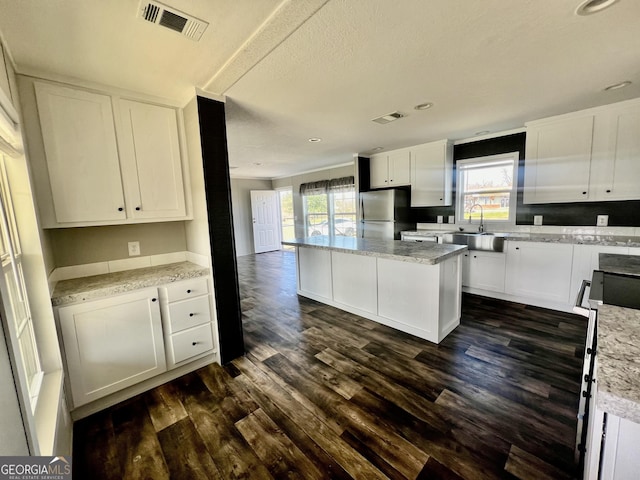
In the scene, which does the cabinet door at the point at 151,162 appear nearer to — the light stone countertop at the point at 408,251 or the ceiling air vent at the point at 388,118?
the light stone countertop at the point at 408,251

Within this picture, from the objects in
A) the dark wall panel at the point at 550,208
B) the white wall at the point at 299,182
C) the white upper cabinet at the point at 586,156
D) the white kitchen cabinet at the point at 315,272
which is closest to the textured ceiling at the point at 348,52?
the white upper cabinet at the point at 586,156

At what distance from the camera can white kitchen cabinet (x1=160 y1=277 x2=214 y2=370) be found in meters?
2.10

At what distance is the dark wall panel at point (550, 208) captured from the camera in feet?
9.93

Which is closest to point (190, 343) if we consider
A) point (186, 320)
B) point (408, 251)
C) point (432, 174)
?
point (186, 320)

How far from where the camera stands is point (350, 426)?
64.6 inches

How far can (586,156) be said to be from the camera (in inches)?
A: 118

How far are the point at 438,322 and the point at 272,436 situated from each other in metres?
1.70

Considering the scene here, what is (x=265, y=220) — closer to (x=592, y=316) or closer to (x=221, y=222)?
(x=221, y=222)

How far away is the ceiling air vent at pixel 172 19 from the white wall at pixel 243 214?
5.87 m

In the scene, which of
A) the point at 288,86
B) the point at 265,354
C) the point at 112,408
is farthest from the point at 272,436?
the point at 288,86

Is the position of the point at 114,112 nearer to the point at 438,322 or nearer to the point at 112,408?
the point at 112,408

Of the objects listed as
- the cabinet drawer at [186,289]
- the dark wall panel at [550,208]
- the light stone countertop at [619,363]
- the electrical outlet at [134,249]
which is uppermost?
the dark wall panel at [550,208]

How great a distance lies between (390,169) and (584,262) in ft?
9.69

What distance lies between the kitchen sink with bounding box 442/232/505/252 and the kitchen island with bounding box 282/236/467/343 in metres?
1.07
